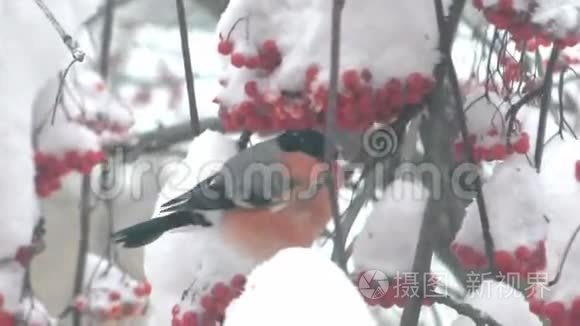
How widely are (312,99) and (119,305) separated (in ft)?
1.75

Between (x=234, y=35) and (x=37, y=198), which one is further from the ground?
(x=234, y=35)

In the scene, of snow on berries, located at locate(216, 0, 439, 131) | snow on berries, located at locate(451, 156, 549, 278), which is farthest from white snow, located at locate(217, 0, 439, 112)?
snow on berries, located at locate(451, 156, 549, 278)

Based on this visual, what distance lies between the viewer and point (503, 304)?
29.7 inches

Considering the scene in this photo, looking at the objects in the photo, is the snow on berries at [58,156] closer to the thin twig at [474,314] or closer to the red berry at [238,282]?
the red berry at [238,282]

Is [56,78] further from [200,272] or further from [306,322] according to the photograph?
[306,322]

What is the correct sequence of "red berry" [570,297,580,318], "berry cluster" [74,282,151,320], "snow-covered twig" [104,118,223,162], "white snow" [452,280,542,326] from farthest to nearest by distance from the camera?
"snow-covered twig" [104,118,223,162], "berry cluster" [74,282,151,320], "white snow" [452,280,542,326], "red berry" [570,297,580,318]

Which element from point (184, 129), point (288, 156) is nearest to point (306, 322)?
point (288, 156)

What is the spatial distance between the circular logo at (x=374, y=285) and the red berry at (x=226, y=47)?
0.22 meters

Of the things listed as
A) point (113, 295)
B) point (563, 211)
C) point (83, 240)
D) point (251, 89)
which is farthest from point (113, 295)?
point (563, 211)

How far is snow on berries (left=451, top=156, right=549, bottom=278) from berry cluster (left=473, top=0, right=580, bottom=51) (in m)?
0.11

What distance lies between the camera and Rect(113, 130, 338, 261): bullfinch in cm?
80

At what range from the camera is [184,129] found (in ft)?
4.38

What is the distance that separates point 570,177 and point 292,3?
25 cm

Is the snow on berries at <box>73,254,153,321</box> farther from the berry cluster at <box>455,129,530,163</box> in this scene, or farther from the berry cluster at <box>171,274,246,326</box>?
the berry cluster at <box>455,129,530,163</box>
